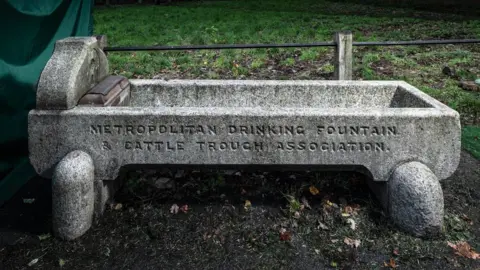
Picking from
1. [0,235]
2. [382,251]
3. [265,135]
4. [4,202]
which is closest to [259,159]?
[265,135]

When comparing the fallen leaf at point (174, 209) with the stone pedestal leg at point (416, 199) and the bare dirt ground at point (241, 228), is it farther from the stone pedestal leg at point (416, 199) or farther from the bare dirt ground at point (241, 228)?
the stone pedestal leg at point (416, 199)

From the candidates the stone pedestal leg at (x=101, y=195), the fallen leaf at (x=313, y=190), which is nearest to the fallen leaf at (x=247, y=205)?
the fallen leaf at (x=313, y=190)

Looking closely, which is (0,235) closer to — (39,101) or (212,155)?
(39,101)

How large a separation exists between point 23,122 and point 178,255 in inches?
81.8

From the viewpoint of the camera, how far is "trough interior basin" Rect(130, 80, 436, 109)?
3809 millimetres

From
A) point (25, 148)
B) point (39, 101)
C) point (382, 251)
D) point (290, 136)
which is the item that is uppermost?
Result: point (39, 101)

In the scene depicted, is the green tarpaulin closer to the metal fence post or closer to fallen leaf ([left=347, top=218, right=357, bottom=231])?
fallen leaf ([left=347, top=218, right=357, bottom=231])

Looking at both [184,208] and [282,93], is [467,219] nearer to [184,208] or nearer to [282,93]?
[282,93]

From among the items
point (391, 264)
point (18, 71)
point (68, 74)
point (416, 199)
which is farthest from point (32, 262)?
point (416, 199)

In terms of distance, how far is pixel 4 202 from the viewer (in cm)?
362

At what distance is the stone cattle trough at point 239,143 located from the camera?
2.91 meters

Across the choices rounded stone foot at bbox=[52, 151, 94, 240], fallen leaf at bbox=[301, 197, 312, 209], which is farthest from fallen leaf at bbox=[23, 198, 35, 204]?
fallen leaf at bbox=[301, 197, 312, 209]

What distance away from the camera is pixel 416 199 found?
9.37ft

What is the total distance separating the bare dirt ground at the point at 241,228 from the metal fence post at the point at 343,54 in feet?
7.17
